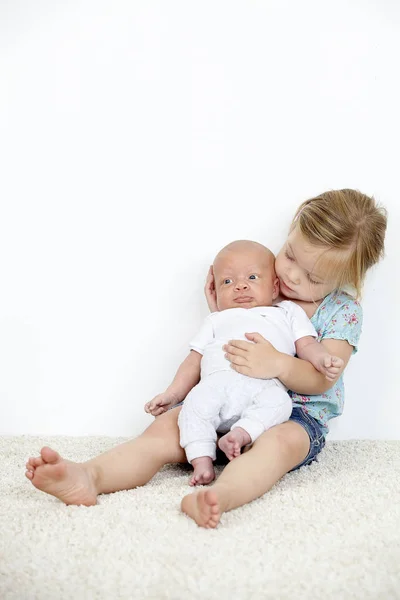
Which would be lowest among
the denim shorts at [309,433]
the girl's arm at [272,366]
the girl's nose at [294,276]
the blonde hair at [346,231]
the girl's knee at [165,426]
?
the denim shorts at [309,433]

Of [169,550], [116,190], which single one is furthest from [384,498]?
[116,190]

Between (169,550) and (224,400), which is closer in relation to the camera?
(169,550)

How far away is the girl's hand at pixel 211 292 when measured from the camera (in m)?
1.67

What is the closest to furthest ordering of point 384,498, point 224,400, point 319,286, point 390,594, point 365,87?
point 390,594 < point 384,498 < point 224,400 < point 319,286 < point 365,87

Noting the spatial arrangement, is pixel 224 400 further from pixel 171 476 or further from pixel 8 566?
pixel 8 566

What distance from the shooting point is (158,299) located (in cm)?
181

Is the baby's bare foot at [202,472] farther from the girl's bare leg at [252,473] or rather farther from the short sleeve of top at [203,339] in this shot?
the short sleeve of top at [203,339]

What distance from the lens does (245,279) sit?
158cm

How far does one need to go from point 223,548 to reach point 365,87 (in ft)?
4.25

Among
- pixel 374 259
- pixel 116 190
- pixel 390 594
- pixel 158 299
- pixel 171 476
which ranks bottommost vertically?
pixel 171 476

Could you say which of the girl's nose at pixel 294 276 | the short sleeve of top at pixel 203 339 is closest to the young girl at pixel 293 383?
the girl's nose at pixel 294 276

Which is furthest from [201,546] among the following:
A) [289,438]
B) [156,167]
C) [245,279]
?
[156,167]

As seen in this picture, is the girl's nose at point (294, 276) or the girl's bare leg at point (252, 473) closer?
the girl's bare leg at point (252, 473)

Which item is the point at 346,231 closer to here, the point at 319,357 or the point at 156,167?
the point at 319,357
